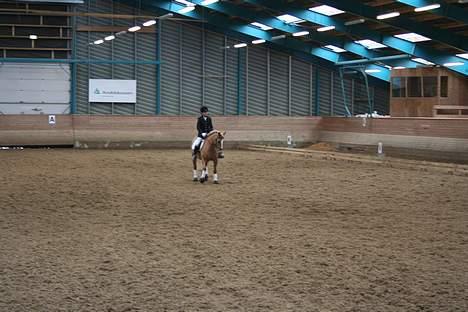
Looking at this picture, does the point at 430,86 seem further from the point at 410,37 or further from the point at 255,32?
the point at 255,32

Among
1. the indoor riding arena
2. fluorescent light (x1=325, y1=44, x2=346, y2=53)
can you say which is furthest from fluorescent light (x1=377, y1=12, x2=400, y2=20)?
fluorescent light (x1=325, y1=44, x2=346, y2=53)

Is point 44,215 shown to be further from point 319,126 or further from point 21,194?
point 319,126

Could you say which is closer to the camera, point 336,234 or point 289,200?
point 336,234

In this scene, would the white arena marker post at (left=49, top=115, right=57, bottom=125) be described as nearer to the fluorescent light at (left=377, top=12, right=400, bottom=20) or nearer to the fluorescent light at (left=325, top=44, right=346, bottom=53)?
the fluorescent light at (left=325, top=44, right=346, bottom=53)

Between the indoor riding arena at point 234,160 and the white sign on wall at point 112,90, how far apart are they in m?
0.10

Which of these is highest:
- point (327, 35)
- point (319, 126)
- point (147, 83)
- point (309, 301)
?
point (327, 35)

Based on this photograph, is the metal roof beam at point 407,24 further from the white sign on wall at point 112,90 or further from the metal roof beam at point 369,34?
the white sign on wall at point 112,90

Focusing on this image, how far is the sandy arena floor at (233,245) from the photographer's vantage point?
536 cm

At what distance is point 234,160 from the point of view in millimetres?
21562

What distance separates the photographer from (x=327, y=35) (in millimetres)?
29219

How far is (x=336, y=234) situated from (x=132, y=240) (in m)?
2.55

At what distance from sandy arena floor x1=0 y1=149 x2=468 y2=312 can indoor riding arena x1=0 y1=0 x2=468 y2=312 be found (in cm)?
4

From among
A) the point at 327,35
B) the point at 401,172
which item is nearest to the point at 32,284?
the point at 401,172

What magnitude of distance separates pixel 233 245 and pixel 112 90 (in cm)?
2397
